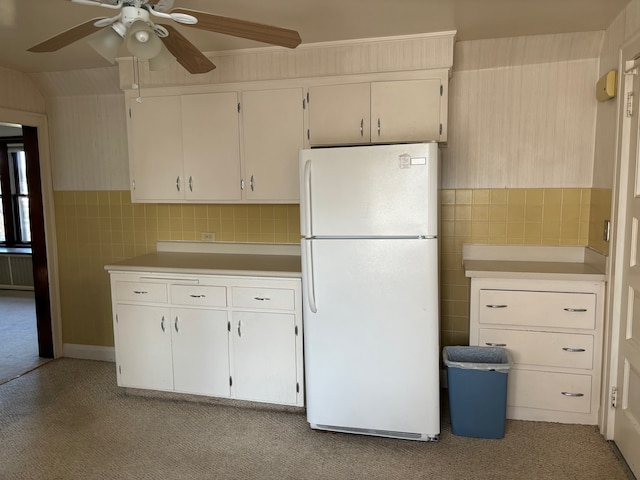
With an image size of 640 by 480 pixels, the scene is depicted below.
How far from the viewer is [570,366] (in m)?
2.79

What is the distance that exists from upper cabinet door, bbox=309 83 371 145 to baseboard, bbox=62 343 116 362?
2.55 m

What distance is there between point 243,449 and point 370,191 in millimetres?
1599

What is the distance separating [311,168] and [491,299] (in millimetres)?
1326

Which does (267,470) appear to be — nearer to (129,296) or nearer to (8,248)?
(129,296)

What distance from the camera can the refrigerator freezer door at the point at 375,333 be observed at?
8.41 ft

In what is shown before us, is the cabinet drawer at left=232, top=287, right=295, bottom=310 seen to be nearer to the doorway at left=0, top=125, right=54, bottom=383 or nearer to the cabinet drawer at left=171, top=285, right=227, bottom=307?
the cabinet drawer at left=171, top=285, right=227, bottom=307

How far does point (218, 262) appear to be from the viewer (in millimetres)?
3307

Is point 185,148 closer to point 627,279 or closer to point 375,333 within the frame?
point 375,333

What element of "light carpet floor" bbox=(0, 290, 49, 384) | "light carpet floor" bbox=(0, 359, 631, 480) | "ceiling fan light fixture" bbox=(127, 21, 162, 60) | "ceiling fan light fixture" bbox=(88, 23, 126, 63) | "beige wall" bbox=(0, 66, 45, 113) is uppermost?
"beige wall" bbox=(0, 66, 45, 113)

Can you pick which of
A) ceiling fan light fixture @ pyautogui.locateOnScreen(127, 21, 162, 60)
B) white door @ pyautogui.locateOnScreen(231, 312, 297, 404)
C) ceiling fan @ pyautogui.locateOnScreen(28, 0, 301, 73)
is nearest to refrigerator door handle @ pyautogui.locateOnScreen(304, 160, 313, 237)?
white door @ pyautogui.locateOnScreen(231, 312, 297, 404)

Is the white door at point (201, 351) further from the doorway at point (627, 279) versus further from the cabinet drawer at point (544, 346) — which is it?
the doorway at point (627, 279)

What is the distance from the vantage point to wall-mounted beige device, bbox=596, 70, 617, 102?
8.46ft

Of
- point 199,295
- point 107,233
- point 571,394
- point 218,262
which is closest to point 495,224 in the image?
point 571,394

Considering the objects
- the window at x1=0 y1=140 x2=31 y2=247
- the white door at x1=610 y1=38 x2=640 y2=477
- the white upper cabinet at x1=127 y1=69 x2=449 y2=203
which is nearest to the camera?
the white door at x1=610 y1=38 x2=640 y2=477
